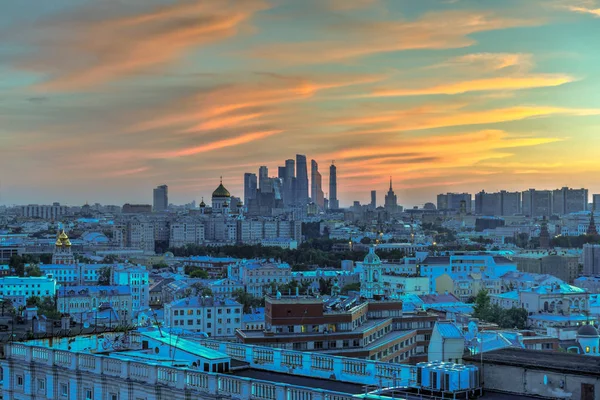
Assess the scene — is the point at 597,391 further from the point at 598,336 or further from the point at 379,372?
the point at 598,336

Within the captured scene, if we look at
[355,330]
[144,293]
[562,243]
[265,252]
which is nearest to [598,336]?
[355,330]

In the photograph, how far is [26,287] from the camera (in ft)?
276

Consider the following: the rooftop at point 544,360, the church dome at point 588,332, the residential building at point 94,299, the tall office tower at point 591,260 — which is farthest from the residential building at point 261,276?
the rooftop at point 544,360

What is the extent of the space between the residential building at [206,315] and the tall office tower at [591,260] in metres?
69.3

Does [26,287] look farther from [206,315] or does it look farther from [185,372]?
[185,372]

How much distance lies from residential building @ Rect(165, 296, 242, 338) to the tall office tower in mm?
69271

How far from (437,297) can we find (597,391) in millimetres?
58581

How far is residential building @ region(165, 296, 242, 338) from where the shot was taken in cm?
5838

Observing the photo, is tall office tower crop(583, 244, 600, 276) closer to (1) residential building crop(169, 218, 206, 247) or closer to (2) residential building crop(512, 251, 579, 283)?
(2) residential building crop(512, 251, 579, 283)

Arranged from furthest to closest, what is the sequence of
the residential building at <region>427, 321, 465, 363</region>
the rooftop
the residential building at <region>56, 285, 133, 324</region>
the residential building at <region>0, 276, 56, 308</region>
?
the residential building at <region>0, 276, 56, 308</region> < the residential building at <region>56, 285, 133, 324</region> < the residential building at <region>427, 321, 465, 363</region> < the rooftop

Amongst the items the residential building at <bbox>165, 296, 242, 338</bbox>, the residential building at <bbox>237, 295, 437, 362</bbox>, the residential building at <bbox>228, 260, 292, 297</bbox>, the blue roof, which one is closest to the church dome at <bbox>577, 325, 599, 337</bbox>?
the residential building at <bbox>237, 295, 437, 362</bbox>

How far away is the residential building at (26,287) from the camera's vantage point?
82.9 m

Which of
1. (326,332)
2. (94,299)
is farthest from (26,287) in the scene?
(326,332)

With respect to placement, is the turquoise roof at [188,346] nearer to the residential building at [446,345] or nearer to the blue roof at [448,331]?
the residential building at [446,345]
